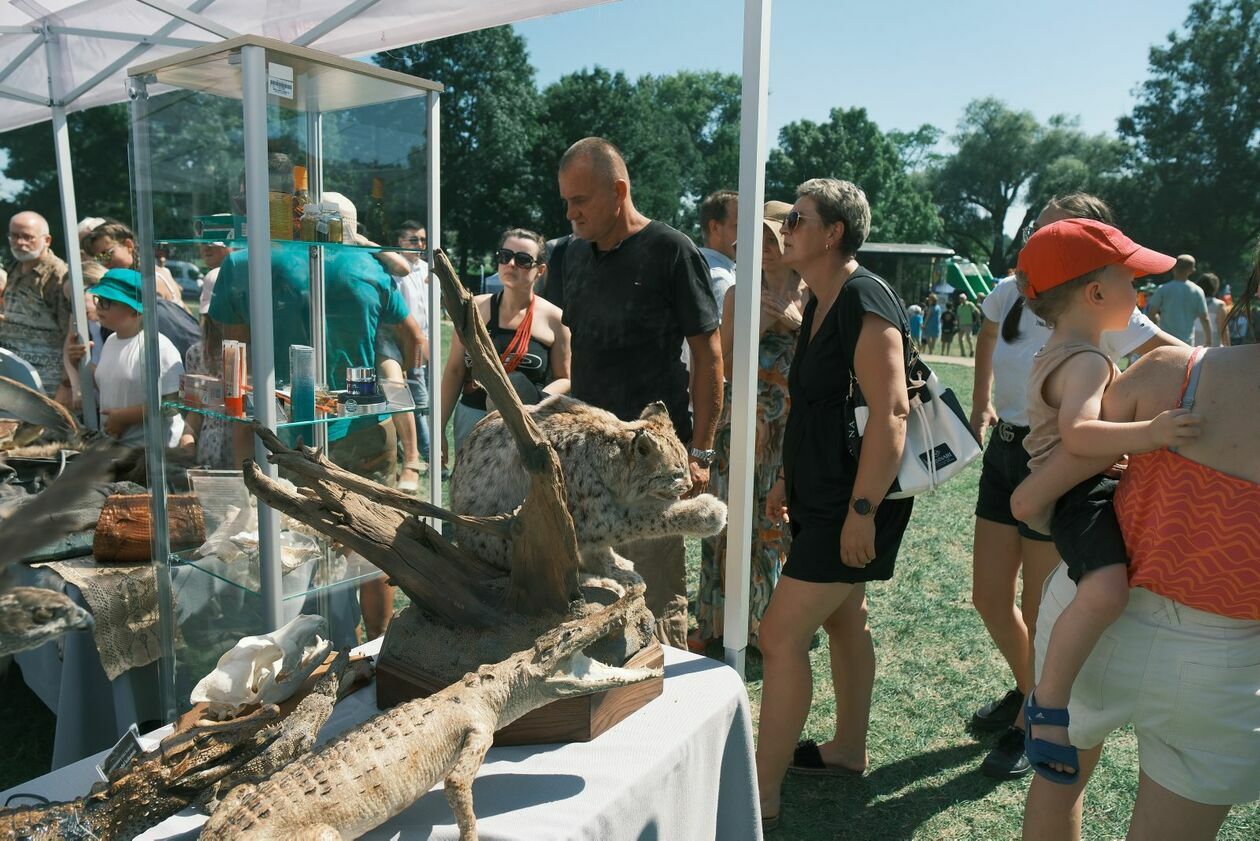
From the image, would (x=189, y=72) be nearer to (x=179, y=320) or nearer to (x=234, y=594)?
(x=179, y=320)

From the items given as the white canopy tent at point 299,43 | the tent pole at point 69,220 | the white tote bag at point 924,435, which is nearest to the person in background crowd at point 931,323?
the tent pole at point 69,220

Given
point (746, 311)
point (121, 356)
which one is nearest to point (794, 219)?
point (746, 311)

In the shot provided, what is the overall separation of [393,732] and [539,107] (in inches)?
1829

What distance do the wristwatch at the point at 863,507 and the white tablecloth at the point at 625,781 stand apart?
0.64 metres

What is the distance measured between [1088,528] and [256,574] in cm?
261

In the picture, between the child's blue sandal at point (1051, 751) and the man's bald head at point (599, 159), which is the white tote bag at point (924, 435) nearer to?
the child's blue sandal at point (1051, 751)

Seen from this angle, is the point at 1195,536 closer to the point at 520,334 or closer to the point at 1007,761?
the point at 1007,761

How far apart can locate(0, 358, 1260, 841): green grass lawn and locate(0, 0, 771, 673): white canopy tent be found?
3.23 ft

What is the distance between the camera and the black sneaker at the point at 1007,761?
3.27m

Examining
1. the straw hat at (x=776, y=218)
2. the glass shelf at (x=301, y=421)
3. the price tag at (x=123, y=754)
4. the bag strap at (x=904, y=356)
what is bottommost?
the price tag at (x=123, y=754)

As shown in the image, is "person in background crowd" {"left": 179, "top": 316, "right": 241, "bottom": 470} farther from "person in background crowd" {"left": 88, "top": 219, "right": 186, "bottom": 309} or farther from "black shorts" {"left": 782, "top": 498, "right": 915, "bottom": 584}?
"person in background crowd" {"left": 88, "top": 219, "right": 186, "bottom": 309}

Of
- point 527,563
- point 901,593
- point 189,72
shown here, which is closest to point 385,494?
point 527,563

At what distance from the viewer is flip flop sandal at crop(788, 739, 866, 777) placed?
322 cm

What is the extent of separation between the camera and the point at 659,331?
9.89 ft
